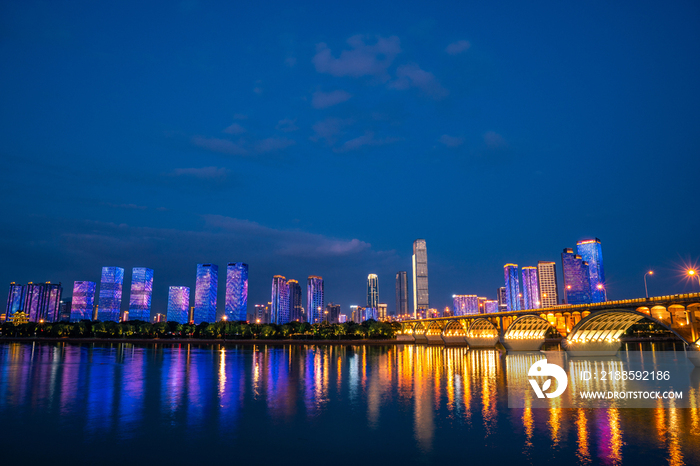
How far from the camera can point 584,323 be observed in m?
70.6

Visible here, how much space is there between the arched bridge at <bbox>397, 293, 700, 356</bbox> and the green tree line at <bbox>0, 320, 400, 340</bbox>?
3111cm

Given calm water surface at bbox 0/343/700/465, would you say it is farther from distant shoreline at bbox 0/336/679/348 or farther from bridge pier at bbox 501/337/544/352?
distant shoreline at bbox 0/336/679/348

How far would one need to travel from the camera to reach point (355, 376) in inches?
1737

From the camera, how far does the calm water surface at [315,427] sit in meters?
16.8

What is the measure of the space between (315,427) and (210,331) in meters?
129

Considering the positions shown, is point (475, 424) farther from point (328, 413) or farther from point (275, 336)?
point (275, 336)

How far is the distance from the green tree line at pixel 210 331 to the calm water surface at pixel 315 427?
10609cm

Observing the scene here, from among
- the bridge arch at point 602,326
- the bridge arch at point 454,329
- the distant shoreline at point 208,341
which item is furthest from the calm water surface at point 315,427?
the bridge arch at point 454,329

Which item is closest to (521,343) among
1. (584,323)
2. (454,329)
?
(584,323)

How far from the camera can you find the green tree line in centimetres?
13975

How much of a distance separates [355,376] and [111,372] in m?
26.6

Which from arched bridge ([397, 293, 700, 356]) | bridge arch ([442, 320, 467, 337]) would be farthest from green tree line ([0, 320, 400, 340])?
arched bridge ([397, 293, 700, 356])

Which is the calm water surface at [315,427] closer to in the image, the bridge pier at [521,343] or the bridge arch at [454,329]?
the bridge pier at [521,343]

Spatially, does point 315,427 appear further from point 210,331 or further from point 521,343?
point 210,331
